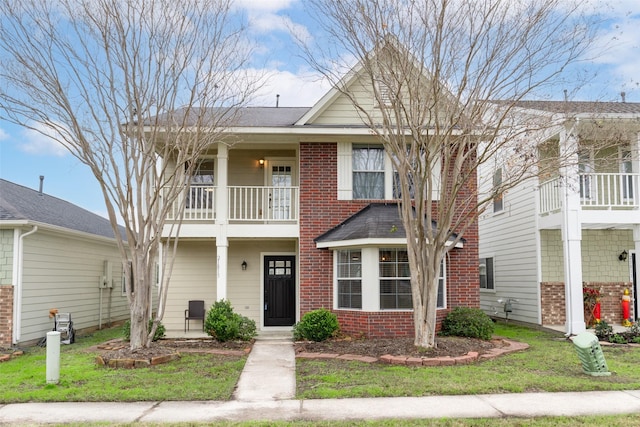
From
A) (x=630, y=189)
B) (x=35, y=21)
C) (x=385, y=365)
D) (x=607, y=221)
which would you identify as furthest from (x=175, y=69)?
(x=630, y=189)

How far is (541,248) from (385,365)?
25.6 feet

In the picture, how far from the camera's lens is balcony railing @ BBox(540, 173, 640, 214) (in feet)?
44.2

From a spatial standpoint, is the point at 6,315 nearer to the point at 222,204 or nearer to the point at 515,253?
the point at 222,204

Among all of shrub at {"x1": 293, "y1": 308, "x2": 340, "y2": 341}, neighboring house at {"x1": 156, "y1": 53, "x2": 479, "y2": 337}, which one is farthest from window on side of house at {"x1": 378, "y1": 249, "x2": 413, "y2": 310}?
shrub at {"x1": 293, "y1": 308, "x2": 340, "y2": 341}

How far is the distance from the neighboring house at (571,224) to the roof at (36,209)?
35.3 feet

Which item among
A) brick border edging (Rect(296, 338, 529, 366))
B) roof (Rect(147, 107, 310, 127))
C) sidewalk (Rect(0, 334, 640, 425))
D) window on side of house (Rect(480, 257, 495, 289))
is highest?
roof (Rect(147, 107, 310, 127))

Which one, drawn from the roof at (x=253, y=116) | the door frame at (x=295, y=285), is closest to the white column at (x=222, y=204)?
the roof at (x=253, y=116)

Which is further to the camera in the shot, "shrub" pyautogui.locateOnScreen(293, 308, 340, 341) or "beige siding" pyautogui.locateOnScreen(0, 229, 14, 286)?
"beige siding" pyautogui.locateOnScreen(0, 229, 14, 286)

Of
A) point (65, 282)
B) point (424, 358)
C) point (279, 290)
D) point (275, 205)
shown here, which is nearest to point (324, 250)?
point (275, 205)

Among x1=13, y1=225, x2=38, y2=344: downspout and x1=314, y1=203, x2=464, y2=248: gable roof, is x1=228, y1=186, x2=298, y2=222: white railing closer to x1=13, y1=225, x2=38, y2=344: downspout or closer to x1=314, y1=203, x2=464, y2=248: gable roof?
x1=314, y1=203, x2=464, y2=248: gable roof

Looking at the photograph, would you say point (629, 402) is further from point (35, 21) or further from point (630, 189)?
point (35, 21)

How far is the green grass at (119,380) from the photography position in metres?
7.24

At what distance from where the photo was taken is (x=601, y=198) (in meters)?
14.7

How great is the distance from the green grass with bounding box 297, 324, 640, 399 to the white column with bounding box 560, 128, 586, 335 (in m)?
2.40
